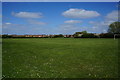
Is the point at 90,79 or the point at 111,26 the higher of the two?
the point at 111,26

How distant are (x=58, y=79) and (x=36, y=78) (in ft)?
4.17

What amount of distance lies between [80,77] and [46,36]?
3703 inches

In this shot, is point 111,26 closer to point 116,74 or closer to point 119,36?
point 119,36

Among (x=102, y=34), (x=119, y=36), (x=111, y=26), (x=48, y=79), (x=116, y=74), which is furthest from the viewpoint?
(x=111, y=26)

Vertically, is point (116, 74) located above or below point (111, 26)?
below

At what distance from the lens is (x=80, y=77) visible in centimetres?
902

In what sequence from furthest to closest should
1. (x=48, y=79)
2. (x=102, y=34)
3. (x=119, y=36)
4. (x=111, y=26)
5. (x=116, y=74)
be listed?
(x=111, y=26)
(x=102, y=34)
(x=119, y=36)
(x=116, y=74)
(x=48, y=79)

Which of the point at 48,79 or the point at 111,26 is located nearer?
the point at 48,79

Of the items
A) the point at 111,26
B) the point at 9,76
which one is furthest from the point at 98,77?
the point at 111,26

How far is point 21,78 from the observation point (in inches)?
340

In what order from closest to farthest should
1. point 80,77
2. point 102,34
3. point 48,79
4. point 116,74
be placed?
point 48,79 → point 80,77 → point 116,74 → point 102,34

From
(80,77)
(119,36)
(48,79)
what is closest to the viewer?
(48,79)

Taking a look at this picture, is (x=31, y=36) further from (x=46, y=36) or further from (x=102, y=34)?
(x=102, y=34)

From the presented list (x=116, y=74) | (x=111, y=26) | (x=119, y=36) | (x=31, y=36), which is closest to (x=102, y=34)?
(x=119, y=36)
